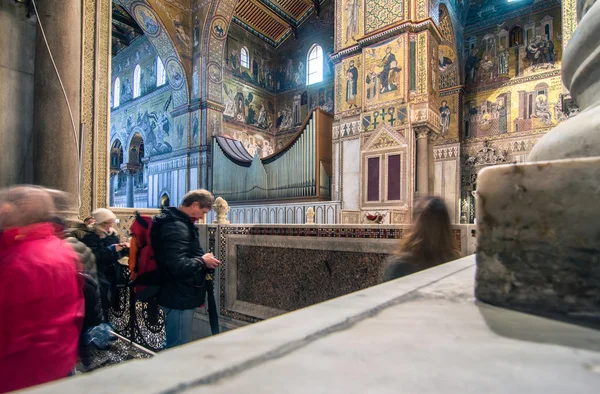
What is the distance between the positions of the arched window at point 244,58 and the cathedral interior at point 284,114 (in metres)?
A: 0.08

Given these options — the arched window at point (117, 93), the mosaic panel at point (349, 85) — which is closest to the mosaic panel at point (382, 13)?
the mosaic panel at point (349, 85)

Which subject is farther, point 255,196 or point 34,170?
point 255,196

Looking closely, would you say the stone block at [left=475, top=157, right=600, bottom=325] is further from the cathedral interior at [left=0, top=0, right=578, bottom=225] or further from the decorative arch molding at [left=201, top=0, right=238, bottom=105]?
the decorative arch molding at [left=201, top=0, right=238, bottom=105]

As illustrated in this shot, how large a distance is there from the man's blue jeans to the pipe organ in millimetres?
6170

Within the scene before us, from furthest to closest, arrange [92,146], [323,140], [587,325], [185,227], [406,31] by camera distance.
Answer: [323,140]
[406,31]
[92,146]
[185,227]
[587,325]

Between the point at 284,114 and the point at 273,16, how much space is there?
3863 mm

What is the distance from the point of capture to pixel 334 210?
25.7ft

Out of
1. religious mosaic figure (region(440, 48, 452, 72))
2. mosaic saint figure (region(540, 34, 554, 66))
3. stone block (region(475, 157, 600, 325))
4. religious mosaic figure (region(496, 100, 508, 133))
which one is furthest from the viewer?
religious mosaic figure (region(440, 48, 452, 72))

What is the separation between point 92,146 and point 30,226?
3755 mm

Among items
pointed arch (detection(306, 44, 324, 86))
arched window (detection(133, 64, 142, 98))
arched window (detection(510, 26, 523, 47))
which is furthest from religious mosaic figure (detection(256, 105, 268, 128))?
arched window (detection(510, 26, 523, 47))

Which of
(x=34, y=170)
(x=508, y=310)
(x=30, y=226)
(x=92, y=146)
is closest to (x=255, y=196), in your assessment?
(x=92, y=146)

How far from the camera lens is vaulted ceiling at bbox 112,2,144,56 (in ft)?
43.5

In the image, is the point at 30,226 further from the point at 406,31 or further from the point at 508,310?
the point at 406,31

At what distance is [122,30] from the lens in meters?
14.4
